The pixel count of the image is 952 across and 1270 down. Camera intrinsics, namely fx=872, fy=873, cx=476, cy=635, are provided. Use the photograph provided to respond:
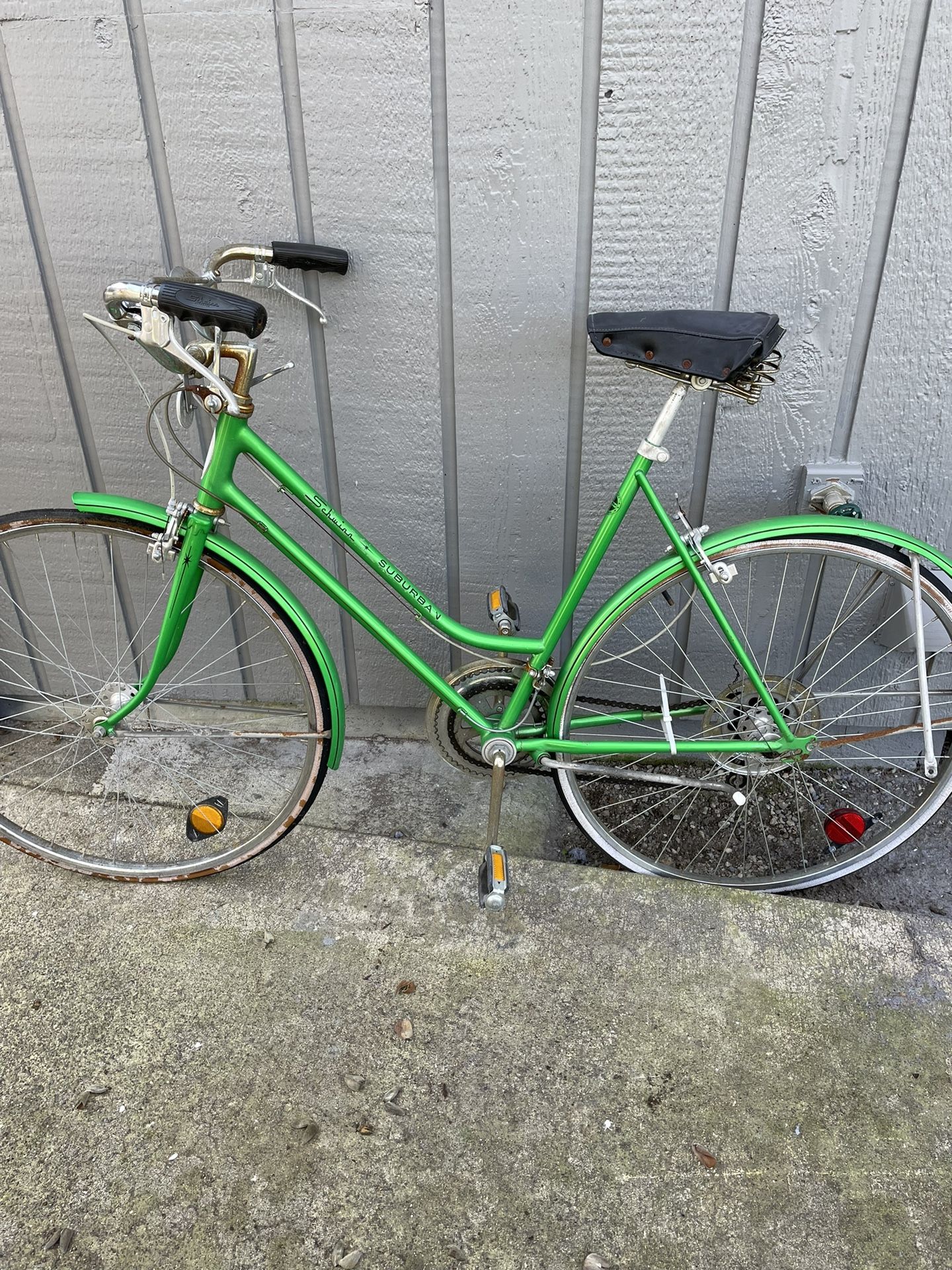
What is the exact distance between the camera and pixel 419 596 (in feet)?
6.41

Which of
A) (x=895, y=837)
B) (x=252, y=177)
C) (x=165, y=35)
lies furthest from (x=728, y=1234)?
(x=165, y=35)

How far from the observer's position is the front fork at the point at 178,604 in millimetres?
1797

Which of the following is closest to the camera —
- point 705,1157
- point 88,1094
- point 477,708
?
point 705,1157

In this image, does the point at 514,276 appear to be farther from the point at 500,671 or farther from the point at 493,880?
the point at 493,880

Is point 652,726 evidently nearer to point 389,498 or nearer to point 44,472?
point 389,498

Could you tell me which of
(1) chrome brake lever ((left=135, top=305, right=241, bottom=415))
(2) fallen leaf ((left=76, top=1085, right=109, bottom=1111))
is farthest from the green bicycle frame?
(2) fallen leaf ((left=76, top=1085, right=109, bottom=1111))

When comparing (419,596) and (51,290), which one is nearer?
(419,596)

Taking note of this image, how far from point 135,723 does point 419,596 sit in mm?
915

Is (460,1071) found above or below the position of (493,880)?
below

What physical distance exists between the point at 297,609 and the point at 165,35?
1.22 meters

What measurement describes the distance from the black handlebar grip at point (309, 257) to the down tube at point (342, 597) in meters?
0.47

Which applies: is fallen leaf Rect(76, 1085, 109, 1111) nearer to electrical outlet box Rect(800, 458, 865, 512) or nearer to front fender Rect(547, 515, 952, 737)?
front fender Rect(547, 515, 952, 737)

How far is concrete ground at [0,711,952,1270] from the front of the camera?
1466 mm

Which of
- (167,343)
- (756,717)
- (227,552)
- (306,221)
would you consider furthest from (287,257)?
(756,717)
